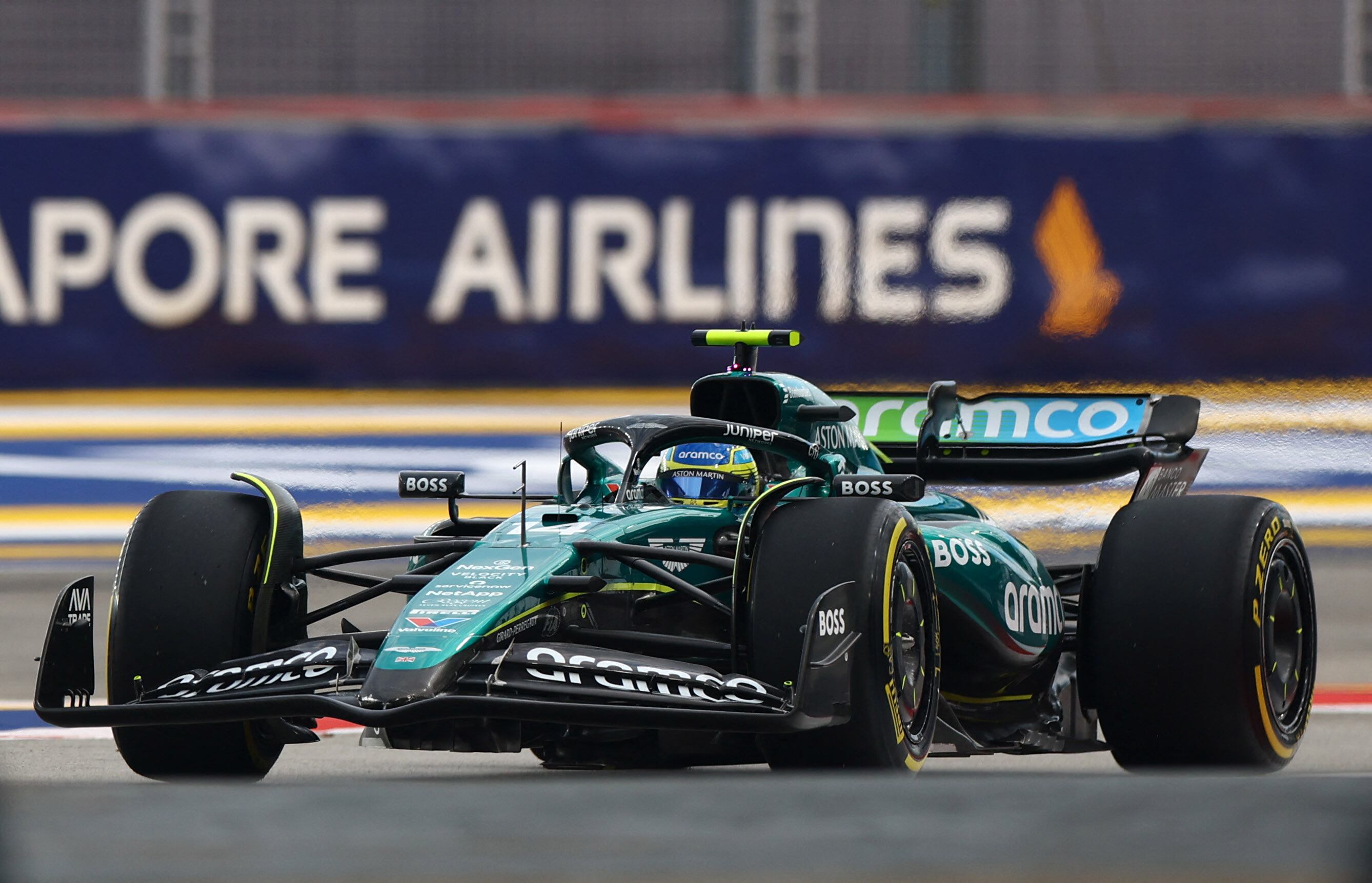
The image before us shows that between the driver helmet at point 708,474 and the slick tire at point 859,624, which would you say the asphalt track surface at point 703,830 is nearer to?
the slick tire at point 859,624

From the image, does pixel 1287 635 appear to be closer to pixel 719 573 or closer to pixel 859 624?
pixel 719 573

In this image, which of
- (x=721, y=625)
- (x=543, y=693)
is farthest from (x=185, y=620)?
(x=721, y=625)

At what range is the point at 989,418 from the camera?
860 centimetres

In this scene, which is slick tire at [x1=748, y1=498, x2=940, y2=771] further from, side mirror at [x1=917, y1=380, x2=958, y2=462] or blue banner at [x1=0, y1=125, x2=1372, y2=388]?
blue banner at [x1=0, y1=125, x2=1372, y2=388]

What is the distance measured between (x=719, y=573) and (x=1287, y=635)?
1897 mm

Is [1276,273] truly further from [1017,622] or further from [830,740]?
[830,740]

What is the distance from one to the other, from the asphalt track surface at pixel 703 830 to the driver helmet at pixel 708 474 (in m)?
3.44

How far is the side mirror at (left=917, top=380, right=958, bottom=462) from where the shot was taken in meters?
8.48

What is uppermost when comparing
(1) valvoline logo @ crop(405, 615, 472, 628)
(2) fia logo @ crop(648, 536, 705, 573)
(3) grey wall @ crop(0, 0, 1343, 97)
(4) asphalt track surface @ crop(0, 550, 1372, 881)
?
(3) grey wall @ crop(0, 0, 1343, 97)

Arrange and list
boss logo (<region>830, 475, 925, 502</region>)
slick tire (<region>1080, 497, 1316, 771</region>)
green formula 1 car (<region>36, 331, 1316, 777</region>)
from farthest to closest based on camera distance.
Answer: slick tire (<region>1080, 497, 1316, 771</region>)
boss logo (<region>830, 475, 925, 502</region>)
green formula 1 car (<region>36, 331, 1316, 777</region>)

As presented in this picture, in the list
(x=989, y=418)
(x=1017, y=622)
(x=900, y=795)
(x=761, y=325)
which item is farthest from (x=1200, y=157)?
(x=900, y=795)

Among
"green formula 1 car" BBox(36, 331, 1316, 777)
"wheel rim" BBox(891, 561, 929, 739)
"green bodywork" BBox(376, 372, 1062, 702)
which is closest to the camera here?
"green formula 1 car" BBox(36, 331, 1316, 777)

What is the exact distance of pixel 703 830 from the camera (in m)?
3.47

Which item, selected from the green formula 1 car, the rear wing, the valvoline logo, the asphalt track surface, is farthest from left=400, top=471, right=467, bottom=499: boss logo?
the asphalt track surface
